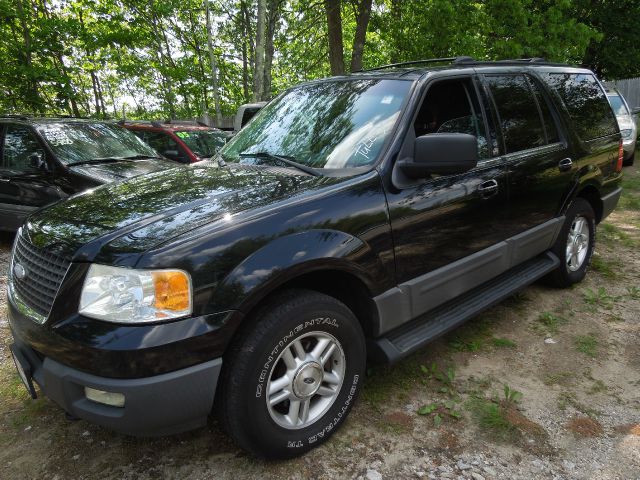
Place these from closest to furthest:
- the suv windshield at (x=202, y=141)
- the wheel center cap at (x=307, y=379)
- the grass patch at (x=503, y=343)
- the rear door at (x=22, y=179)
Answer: the wheel center cap at (x=307, y=379) → the grass patch at (x=503, y=343) → the rear door at (x=22, y=179) → the suv windshield at (x=202, y=141)

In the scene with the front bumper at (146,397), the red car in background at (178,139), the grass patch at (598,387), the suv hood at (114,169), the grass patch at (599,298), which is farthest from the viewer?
the red car in background at (178,139)

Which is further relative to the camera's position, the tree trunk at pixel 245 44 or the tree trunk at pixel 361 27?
the tree trunk at pixel 245 44

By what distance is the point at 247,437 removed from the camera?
2125 millimetres

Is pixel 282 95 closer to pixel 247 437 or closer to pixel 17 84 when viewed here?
pixel 247 437

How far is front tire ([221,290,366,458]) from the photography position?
2.05 metres

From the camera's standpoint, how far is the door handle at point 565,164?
12.4ft

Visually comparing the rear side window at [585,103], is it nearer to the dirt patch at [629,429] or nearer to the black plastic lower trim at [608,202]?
the black plastic lower trim at [608,202]

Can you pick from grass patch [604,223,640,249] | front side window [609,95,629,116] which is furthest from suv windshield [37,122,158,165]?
front side window [609,95,629,116]

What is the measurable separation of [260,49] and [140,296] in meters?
10.5

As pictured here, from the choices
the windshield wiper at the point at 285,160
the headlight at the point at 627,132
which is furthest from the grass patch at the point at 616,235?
the headlight at the point at 627,132

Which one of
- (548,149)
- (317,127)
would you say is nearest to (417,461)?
(317,127)

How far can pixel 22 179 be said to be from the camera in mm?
5863

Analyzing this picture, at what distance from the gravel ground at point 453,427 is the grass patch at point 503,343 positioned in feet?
0.03

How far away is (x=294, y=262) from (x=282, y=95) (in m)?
2.01
